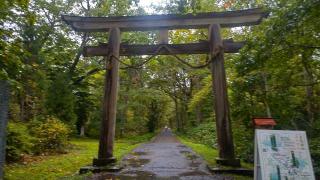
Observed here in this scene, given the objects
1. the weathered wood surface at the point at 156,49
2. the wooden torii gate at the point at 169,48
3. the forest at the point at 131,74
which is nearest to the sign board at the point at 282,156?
the forest at the point at 131,74

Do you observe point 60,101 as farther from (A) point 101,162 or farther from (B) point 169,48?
(B) point 169,48

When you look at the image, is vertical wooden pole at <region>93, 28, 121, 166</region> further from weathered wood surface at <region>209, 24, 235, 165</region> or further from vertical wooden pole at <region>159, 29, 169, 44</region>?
weathered wood surface at <region>209, 24, 235, 165</region>

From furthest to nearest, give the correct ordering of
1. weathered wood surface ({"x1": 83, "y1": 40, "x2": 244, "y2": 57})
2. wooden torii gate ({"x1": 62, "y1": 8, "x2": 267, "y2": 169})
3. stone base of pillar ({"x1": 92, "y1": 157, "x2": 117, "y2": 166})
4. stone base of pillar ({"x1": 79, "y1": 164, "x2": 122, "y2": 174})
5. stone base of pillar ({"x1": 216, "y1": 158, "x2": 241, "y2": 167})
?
1. weathered wood surface ({"x1": 83, "y1": 40, "x2": 244, "y2": 57})
2. wooden torii gate ({"x1": 62, "y1": 8, "x2": 267, "y2": 169})
3. stone base of pillar ({"x1": 92, "y1": 157, "x2": 117, "y2": 166})
4. stone base of pillar ({"x1": 216, "y1": 158, "x2": 241, "y2": 167})
5. stone base of pillar ({"x1": 79, "y1": 164, "x2": 122, "y2": 174})

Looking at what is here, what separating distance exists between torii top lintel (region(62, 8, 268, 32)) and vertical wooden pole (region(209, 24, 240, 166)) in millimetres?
367

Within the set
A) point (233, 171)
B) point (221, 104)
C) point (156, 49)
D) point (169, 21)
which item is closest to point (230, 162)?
point (233, 171)

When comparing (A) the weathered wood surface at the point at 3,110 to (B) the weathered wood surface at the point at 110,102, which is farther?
(B) the weathered wood surface at the point at 110,102

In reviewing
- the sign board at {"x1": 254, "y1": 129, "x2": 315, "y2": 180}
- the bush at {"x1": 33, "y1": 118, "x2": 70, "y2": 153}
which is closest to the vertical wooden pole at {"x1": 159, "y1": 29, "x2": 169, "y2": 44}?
the sign board at {"x1": 254, "y1": 129, "x2": 315, "y2": 180}

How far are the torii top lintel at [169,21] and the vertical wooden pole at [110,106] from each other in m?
0.37

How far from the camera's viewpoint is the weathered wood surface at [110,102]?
31.0 feet

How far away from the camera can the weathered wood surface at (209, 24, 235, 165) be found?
9.31 meters

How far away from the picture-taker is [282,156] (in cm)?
587

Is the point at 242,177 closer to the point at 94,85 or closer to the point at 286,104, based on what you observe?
the point at 286,104

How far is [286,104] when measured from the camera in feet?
34.7

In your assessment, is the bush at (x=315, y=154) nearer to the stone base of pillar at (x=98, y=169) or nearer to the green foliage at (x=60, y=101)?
the stone base of pillar at (x=98, y=169)
